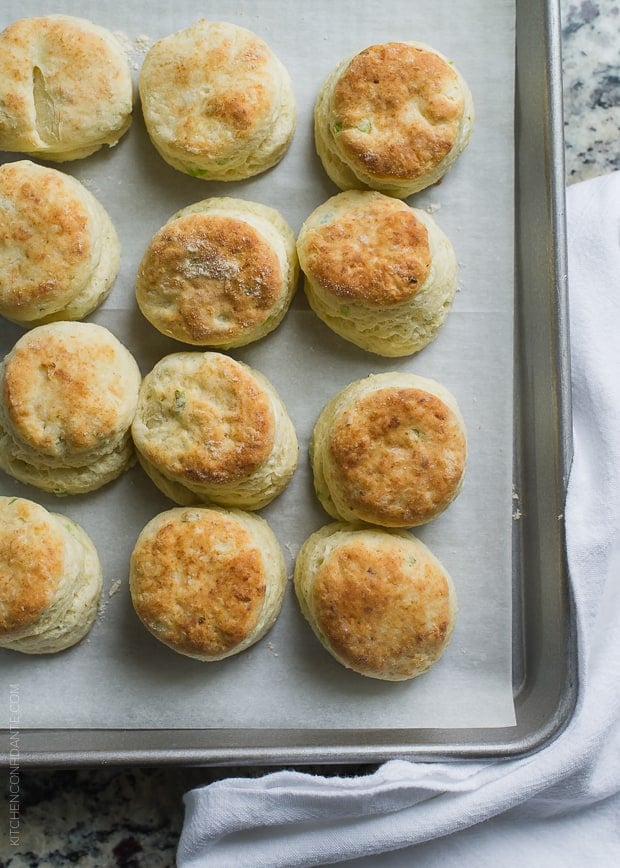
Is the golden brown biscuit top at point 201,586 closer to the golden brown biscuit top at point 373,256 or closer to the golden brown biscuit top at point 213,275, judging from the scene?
the golden brown biscuit top at point 213,275

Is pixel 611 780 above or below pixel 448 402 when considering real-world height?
below

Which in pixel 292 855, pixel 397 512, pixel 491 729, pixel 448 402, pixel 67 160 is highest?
pixel 67 160

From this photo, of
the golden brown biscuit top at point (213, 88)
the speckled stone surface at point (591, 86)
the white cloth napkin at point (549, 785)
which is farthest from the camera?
the speckled stone surface at point (591, 86)

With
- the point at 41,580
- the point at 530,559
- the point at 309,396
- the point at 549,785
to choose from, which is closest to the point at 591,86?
the point at 309,396

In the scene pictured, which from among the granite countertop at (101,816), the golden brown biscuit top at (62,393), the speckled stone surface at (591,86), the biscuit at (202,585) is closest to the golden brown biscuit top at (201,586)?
the biscuit at (202,585)

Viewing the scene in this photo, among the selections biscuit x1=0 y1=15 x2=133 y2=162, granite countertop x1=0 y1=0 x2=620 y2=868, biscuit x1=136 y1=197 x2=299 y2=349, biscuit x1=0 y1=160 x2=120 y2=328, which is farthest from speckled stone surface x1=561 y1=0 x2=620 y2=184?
granite countertop x1=0 y1=0 x2=620 y2=868

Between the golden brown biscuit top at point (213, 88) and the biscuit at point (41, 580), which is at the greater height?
the golden brown biscuit top at point (213, 88)

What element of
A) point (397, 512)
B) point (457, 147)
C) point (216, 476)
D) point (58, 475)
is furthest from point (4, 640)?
point (457, 147)

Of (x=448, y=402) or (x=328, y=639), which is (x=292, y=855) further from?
(x=448, y=402)
